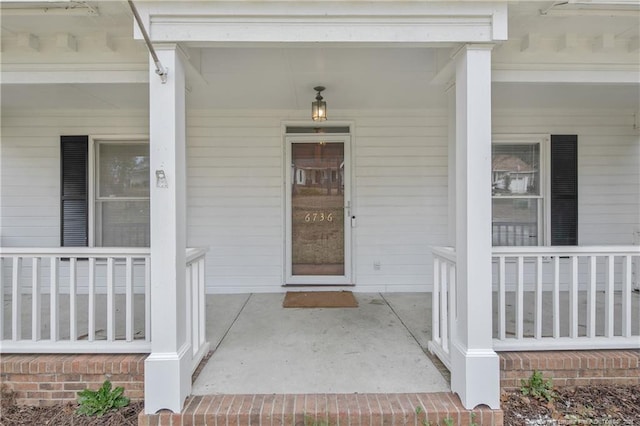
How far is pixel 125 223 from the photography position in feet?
13.8

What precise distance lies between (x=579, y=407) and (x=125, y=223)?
4.64 m

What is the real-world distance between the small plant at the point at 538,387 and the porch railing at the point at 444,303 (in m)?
0.49

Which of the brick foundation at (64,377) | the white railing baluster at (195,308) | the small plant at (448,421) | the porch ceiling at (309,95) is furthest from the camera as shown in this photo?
the porch ceiling at (309,95)

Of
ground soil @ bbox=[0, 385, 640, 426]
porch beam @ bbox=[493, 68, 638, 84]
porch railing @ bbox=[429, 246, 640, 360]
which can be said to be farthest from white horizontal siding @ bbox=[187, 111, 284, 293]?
porch beam @ bbox=[493, 68, 638, 84]

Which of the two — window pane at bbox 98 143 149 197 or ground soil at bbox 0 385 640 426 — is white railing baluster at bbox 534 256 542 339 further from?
window pane at bbox 98 143 149 197

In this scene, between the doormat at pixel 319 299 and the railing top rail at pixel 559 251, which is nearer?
the railing top rail at pixel 559 251

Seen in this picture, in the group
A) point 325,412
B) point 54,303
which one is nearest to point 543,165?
point 325,412

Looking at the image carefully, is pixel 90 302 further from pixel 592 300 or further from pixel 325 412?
pixel 592 300

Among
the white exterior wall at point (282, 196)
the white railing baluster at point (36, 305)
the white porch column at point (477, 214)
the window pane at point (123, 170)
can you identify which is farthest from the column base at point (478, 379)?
the window pane at point (123, 170)

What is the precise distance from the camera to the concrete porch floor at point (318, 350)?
2.15 metres

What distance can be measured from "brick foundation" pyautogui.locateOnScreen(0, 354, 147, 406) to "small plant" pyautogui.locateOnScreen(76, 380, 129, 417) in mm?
51

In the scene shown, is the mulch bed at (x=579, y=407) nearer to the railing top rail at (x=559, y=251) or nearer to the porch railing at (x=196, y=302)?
the railing top rail at (x=559, y=251)

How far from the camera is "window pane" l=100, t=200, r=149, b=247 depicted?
4180mm

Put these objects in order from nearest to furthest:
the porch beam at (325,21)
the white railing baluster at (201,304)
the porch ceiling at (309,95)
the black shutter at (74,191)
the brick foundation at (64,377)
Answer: the porch beam at (325,21) → the brick foundation at (64,377) → the white railing baluster at (201,304) → the porch ceiling at (309,95) → the black shutter at (74,191)
